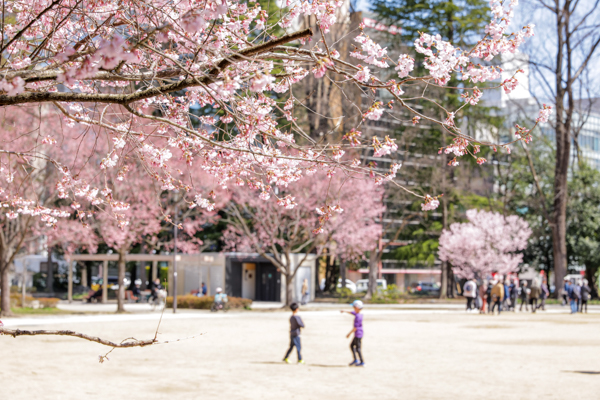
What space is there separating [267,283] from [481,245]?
13.9 meters

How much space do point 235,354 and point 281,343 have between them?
8.59 feet

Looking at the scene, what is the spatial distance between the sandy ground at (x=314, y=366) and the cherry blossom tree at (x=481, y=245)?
2418 centimetres

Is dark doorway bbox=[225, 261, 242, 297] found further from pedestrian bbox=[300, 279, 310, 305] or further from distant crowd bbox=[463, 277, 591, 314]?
distant crowd bbox=[463, 277, 591, 314]

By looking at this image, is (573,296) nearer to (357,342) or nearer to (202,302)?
(202,302)

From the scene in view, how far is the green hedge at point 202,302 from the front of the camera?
108 feet

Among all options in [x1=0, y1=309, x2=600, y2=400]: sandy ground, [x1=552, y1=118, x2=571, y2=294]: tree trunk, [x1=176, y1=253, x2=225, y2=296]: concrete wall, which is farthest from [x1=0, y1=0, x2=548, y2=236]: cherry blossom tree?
[x1=552, y1=118, x2=571, y2=294]: tree trunk

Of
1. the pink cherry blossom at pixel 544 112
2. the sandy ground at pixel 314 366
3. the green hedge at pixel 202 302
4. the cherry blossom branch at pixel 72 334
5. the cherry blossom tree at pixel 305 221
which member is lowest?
the sandy ground at pixel 314 366

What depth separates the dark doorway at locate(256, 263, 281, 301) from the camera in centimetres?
4119

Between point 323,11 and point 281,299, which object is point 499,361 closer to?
point 323,11

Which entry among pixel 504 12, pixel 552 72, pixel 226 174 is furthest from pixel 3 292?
pixel 552 72

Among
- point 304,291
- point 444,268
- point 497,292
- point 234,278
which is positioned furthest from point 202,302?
point 444,268

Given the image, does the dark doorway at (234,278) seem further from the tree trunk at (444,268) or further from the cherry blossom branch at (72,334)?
the cherry blossom branch at (72,334)

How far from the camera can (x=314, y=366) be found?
43.0 feet

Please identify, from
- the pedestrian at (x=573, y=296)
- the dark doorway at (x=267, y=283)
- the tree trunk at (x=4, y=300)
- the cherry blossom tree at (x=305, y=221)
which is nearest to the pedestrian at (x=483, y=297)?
the pedestrian at (x=573, y=296)
